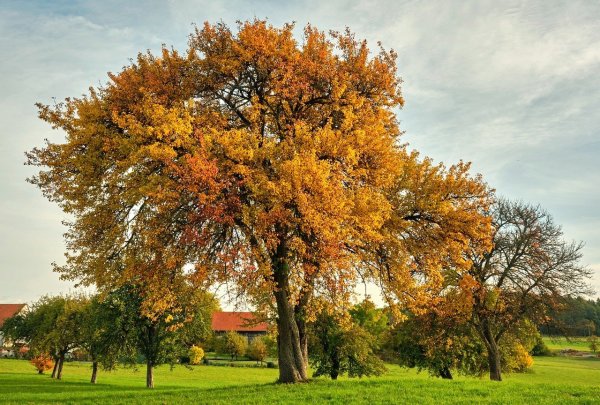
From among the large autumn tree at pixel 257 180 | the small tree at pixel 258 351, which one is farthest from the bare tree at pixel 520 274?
the small tree at pixel 258 351

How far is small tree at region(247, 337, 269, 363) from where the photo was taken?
8050 cm

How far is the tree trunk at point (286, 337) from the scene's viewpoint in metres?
20.0

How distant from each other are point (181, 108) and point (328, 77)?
6947mm

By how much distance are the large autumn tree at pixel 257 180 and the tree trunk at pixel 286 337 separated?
7 cm

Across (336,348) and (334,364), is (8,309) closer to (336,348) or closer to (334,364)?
(334,364)

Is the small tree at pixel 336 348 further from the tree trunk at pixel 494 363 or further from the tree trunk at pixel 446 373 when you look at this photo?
the tree trunk at pixel 494 363

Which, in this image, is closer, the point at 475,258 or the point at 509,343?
the point at 475,258

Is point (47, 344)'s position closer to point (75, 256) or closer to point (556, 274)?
point (75, 256)

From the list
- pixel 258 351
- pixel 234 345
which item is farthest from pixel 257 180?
pixel 234 345

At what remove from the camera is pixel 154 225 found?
16.8 meters

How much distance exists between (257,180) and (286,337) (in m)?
8.25

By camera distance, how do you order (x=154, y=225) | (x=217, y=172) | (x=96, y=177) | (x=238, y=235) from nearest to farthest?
1. (x=217, y=172)
2. (x=154, y=225)
3. (x=96, y=177)
4. (x=238, y=235)

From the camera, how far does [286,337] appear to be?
20.5m

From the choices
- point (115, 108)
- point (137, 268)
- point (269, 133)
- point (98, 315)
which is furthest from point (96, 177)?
point (98, 315)
